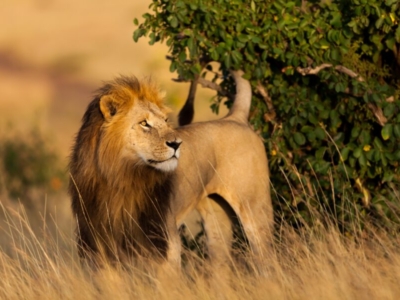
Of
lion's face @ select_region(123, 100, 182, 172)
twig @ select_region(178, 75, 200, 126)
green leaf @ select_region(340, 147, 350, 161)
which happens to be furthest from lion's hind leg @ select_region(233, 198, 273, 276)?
lion's face @ select_region(123, 100, 182, 172)

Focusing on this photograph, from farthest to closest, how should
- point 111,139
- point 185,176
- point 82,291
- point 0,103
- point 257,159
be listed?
1. point 0,103
2. point 257,159
3. point 185,176
4. point 111,139
5. point 82,291

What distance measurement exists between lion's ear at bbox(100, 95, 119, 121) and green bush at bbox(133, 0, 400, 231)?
96cm

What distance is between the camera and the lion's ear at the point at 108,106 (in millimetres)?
5254

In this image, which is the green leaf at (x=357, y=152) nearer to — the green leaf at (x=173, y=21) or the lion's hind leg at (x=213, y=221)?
the lion's hind leg at (x=213, y=221)

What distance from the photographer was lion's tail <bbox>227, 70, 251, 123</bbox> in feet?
21.3

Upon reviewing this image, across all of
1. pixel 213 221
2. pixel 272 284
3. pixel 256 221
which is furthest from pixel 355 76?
pixel 272 284

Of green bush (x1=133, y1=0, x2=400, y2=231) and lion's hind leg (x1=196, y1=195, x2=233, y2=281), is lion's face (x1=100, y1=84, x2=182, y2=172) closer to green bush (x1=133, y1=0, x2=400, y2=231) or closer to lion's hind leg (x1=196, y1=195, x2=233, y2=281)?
green bush (x1=133, y1=0, x2=400, y2=231)

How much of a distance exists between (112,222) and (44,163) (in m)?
5.69

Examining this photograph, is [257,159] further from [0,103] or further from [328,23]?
[0,103]

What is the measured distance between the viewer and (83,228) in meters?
5.53

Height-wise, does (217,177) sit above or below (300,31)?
below

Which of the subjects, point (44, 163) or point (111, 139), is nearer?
point (111, 139)

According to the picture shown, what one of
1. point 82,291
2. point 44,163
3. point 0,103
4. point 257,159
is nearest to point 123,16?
point 0,103

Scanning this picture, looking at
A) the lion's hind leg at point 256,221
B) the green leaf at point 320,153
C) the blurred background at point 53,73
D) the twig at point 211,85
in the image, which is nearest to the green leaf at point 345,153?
the green leaf at point 320,153
